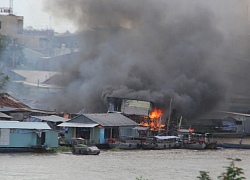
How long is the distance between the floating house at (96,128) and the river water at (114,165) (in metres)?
2.80

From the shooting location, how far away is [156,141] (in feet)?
137

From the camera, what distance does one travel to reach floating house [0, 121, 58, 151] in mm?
34219

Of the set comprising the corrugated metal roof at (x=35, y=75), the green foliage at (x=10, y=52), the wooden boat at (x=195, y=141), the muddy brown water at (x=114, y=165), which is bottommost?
the muddy brown water at (x=114, y=165)

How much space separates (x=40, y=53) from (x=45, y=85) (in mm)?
14125

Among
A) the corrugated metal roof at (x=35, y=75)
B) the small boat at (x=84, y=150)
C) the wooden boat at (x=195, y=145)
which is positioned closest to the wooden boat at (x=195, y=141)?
the wooden boat at (x=195, y=145)

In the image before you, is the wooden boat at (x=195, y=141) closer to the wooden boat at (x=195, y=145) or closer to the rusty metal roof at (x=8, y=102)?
the wooden boat at (x=195, y=145)

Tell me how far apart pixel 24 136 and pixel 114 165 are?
22.4 feet

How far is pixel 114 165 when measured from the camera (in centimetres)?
2972

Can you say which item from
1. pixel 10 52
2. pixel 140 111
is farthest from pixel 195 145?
pixel 10 52

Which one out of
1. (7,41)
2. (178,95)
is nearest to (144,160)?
(178,95)

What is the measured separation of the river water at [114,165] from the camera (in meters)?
25.8

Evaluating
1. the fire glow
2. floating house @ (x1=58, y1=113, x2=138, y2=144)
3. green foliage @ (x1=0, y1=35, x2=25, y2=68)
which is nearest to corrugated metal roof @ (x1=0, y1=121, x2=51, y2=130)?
floating house @ (x1=58, y1=113, x2=138, y2=144)

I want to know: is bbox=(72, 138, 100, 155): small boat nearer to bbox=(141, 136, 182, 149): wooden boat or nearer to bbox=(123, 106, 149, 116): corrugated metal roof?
bbox=(141, 136, 182, 149): wooden boat

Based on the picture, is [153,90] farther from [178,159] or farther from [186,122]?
[178,159]
